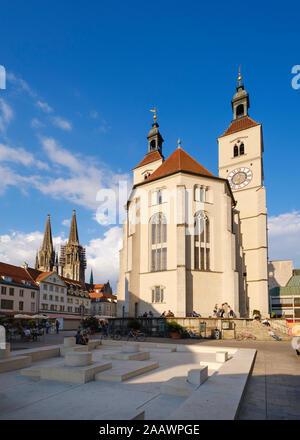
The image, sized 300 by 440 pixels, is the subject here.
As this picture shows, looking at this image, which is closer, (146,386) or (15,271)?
(146,386)

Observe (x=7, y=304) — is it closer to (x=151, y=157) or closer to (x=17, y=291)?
(x=17, y=291)

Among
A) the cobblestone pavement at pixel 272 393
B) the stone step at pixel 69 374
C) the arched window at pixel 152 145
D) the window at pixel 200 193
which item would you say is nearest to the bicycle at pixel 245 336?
the cobblestone pavement at pixel 272 393

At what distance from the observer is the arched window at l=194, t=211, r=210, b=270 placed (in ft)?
97.5

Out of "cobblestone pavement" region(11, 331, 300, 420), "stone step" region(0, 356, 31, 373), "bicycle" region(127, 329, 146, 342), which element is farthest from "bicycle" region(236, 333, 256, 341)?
"stone step" region(0, 356, 31, 373)

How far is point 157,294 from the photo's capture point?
98.0 ft

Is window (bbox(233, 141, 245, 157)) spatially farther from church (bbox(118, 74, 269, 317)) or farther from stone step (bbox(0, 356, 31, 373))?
stone step (bbox(0, 356, 31, 373))

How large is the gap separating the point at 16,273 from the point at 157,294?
36253 millimetres

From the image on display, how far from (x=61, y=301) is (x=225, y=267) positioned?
47.5 m

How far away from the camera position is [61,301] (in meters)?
67.5

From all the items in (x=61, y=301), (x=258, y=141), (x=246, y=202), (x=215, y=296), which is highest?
(x=258, y=141)

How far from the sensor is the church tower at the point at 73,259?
353 feet
